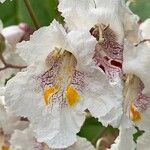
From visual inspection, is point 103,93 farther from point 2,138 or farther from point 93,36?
point 2,138

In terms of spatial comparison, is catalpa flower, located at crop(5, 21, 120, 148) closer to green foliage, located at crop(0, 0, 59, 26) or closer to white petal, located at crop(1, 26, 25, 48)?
white petal, located at crop(1, 26, 25, 48)

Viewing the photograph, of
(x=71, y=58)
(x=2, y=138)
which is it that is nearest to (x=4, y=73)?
(x=2, y=138)

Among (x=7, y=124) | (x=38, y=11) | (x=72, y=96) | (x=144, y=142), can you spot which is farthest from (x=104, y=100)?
(x=38, y=11)

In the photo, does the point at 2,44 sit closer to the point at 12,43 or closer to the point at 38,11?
the point at 12,43

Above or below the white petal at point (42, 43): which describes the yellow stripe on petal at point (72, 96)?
below

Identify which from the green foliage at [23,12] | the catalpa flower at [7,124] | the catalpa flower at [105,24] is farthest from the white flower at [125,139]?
the green foliage at [23,12]

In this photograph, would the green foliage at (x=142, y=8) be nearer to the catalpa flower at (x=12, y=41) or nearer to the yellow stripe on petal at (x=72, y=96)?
the catalpa flower at (x=12, y=41)
